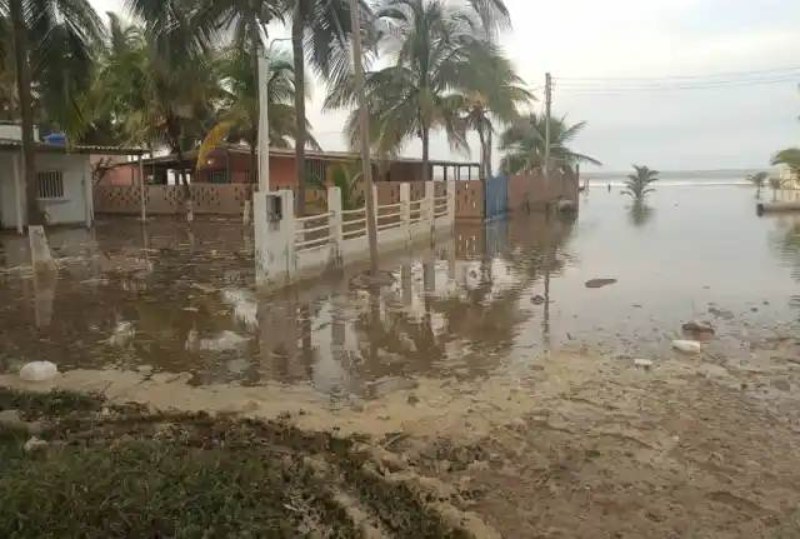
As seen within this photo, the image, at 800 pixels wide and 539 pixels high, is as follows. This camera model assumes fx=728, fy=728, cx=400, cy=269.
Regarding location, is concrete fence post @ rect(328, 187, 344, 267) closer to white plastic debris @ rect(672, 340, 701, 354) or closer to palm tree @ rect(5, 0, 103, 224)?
palm tree @ rect(5, 0, 103, 224)

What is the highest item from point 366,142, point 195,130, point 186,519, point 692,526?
point 195,130

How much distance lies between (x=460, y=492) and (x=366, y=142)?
27.9 ft

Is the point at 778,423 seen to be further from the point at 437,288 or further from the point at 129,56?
the point at 129,56

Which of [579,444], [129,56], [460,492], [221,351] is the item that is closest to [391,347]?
[221,351]

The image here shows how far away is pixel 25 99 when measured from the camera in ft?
42.5

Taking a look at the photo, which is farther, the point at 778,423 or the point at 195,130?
the point at 195,130

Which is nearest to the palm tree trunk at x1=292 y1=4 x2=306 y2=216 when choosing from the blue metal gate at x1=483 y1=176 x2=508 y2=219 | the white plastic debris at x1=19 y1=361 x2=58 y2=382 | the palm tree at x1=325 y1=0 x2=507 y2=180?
the palm tree at x1=325 y1=0 x2=507 y2=180

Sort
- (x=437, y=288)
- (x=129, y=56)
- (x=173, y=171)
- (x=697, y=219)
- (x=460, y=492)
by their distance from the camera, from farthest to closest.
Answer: (x=173, y=171) < (x=697, y=219) < (x=129, y=56) < (x=437, y=288) < (x=460, y=492)

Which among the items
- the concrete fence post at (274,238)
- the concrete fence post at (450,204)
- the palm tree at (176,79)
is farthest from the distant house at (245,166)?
the concrete fence post at (274,238)

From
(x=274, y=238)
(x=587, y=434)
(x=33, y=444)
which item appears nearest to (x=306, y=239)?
(x=274, y=238)

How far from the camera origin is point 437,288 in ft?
36.7

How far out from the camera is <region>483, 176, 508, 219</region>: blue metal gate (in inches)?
1008

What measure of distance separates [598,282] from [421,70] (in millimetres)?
12016

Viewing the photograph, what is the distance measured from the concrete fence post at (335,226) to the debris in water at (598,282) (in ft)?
14.5
